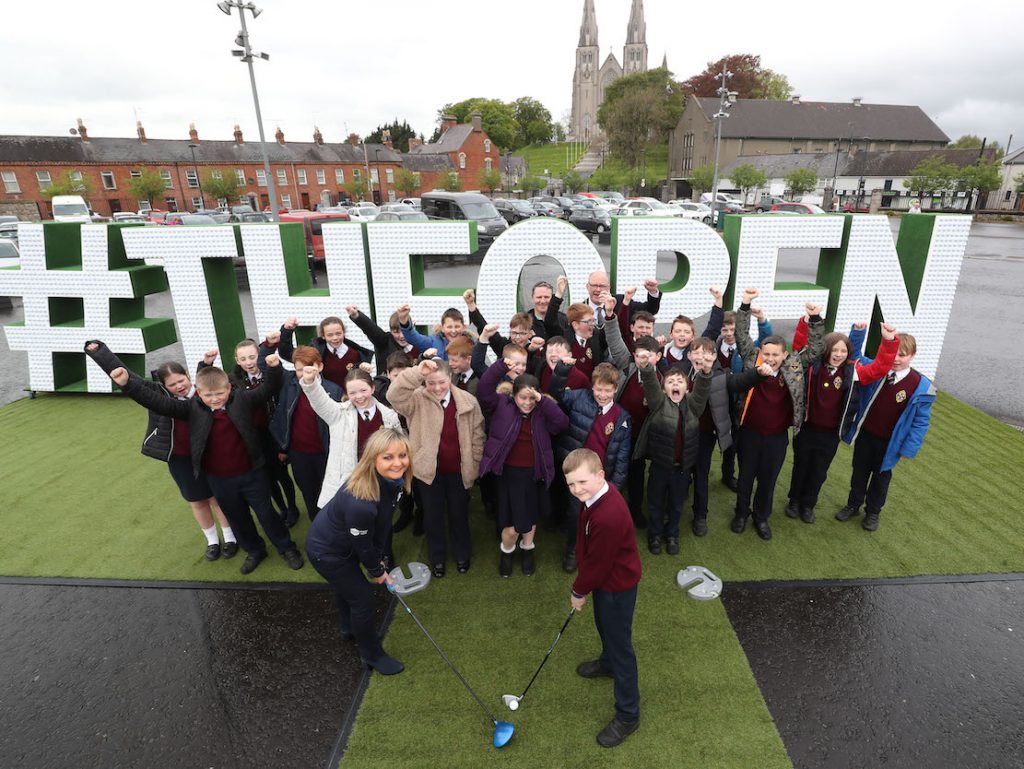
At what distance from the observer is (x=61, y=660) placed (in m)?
3.92

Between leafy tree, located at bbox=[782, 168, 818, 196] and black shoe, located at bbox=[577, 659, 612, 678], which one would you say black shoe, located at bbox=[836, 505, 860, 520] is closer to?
black shoe, located at bbox=[577, 659, 612, 678]

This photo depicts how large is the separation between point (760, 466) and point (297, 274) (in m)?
6.40

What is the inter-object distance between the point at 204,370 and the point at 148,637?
2.13 metres

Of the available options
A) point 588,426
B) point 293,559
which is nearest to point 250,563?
point 293,559

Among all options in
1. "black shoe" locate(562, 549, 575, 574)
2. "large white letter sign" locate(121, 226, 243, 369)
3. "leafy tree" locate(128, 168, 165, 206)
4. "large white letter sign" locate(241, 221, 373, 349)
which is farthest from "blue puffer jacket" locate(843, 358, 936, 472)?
"leafy tree" locate(128, 168, 165, 206)

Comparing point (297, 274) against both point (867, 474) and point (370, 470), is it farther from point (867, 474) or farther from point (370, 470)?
point (867, 474)

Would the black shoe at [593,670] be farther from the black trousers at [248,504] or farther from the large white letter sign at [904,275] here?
the large white letter sign at [904,275]

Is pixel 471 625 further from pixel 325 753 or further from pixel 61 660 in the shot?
pixel 61 660

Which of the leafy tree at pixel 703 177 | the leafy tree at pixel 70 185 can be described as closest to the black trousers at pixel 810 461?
the leafy tree at pixel 70 185

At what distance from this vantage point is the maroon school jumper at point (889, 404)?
459cm

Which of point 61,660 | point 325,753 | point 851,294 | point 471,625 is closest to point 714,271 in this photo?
point 851,294

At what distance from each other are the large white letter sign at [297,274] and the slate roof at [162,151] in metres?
47.4

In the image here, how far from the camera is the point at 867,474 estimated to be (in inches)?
201

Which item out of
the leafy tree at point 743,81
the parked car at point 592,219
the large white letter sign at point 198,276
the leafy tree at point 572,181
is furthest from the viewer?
the leafy tree at point 743,81
